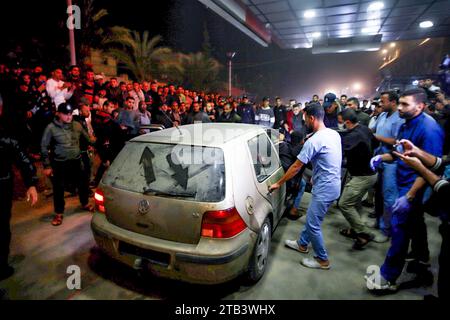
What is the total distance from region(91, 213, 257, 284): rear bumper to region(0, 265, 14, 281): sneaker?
4.68ft

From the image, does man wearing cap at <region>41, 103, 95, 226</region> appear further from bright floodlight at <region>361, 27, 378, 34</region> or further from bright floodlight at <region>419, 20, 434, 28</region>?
bright floodlight at <region>419, 20, 434, 28</region>

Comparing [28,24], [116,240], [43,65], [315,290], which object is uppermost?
[28,24]

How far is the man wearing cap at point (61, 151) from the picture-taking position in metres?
4.06

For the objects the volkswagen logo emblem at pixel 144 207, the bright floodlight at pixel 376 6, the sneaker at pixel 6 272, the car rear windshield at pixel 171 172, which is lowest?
the sneaker at pixel 6 272

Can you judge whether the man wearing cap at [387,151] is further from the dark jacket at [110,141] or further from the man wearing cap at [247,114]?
the man wearing cap at [247,114]

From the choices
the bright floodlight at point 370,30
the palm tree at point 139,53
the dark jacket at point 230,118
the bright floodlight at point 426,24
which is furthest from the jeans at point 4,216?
the palm tree at point 139,53

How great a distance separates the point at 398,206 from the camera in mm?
2600

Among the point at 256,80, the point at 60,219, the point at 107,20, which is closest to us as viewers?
the point at 60,219

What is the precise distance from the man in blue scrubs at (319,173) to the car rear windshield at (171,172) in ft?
3.20

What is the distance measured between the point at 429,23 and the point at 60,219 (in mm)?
12875

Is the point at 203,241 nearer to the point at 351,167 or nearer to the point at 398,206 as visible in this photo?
the point at 398,206

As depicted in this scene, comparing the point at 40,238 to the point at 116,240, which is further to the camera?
the point at 40,238

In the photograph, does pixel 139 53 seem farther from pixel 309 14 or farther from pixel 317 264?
pixel 317 264

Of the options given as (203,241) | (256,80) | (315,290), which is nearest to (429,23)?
(315,290)
